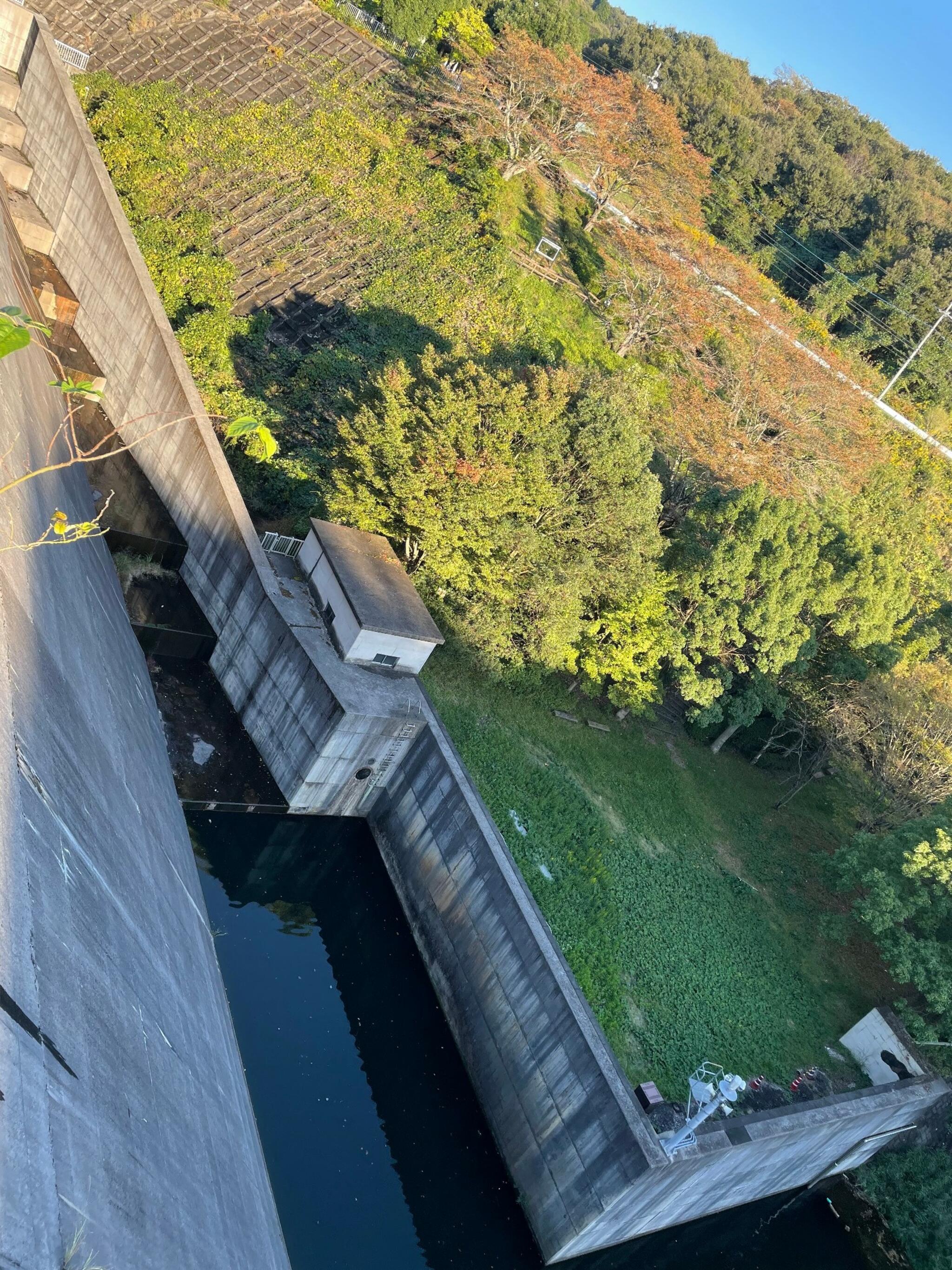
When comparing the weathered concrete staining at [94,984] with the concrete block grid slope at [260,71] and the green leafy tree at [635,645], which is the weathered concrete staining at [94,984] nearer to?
the green leafy tree at [635,645]

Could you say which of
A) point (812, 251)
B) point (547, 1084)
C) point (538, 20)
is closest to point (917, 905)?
point (547, 1084)

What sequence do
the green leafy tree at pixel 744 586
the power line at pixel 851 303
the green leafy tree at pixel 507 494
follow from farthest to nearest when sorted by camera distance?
the power line at pixel 851 303 → the green leafy tree at pixel 744 586 → the green leafy tree at pixel 507 494

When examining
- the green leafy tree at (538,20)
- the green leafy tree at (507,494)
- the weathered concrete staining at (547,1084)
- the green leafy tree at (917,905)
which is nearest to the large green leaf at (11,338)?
the weathered concrete staining at (547,1084)

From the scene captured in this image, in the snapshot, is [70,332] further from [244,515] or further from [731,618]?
[731,618]

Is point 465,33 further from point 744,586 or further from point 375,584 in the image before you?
point 375,584

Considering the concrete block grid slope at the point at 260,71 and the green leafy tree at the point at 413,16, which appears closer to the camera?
the concrete block grid slope at the point at 260,71

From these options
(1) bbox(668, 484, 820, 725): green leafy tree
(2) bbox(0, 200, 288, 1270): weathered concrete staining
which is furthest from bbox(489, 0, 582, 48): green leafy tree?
(2) bbox(0, 200, 288, 1270): weathered concrete staining

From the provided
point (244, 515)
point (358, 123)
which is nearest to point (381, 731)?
point (244, 515)

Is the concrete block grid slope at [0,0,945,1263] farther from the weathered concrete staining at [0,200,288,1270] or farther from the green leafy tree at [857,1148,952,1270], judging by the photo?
the weathered concrete staining at [0,200,288,1270]
